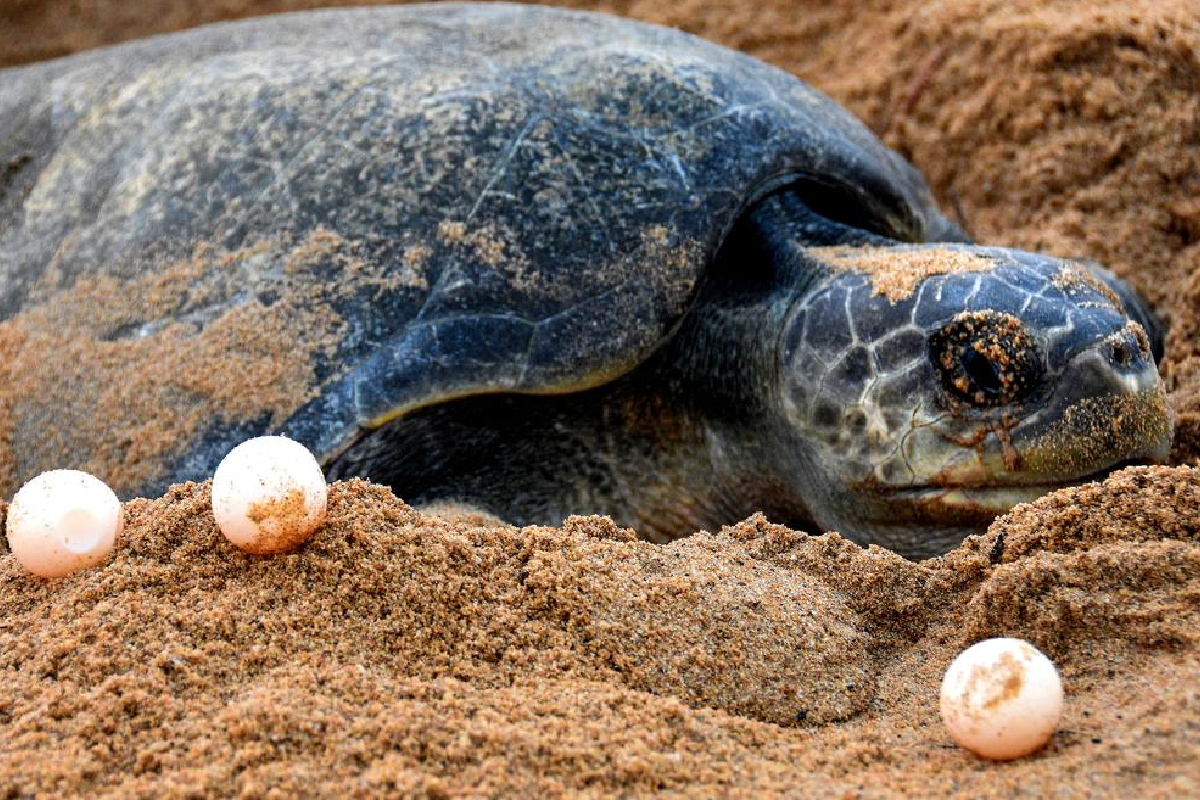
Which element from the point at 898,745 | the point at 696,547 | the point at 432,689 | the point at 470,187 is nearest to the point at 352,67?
the point at 470,187

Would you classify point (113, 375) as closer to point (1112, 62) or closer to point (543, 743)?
point (543, 743)

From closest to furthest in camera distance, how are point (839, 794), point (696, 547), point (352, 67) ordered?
point (839, 794)
point (696, 547)
point (352, 67)

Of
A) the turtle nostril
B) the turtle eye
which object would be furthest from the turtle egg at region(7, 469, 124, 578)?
the turtle nostril

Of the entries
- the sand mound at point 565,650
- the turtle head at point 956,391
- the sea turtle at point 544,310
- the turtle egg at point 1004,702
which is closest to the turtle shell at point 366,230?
the sea turtle at point 544,310

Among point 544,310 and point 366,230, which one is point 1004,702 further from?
point 366,230

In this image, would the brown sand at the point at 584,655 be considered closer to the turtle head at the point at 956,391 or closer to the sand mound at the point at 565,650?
the sand mound at the point at 565,650
